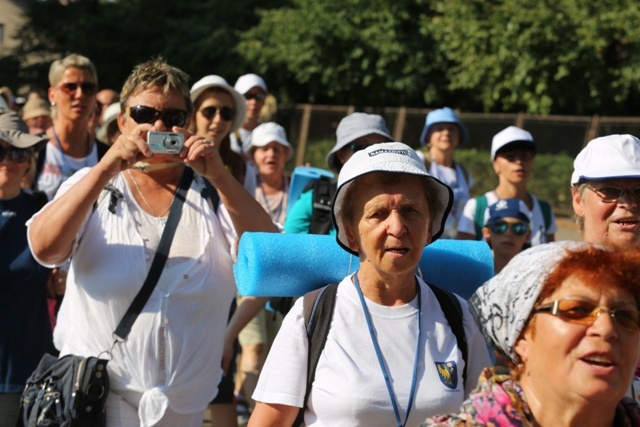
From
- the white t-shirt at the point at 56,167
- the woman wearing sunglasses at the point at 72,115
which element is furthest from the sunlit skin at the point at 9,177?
the woman wearing sunglasses at the point at 72,115

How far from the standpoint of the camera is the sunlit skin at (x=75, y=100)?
7008 mm

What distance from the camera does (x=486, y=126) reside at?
22703 mm

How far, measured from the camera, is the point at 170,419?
4.46 meters

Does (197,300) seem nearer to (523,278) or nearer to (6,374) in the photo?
(6,374)

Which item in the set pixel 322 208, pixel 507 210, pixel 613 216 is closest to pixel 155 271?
pixel 322 208

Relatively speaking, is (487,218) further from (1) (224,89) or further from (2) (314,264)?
(2) (314,264)

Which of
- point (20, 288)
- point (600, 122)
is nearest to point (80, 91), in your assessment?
point (20, 288)

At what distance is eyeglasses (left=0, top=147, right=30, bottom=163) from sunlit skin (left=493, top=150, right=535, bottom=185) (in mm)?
3076

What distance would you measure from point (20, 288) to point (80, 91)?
213cm

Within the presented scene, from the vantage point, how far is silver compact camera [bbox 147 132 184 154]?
4297 mm

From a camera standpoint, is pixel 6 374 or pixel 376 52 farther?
pixel 376 52

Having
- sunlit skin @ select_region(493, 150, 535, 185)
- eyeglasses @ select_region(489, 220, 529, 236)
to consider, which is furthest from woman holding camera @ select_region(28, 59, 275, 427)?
sunlit skin @ select_region(493, 150, 535, 185)

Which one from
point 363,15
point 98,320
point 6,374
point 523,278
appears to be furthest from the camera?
point 363,15

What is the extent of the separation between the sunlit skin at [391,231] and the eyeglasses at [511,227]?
3.01 metres
